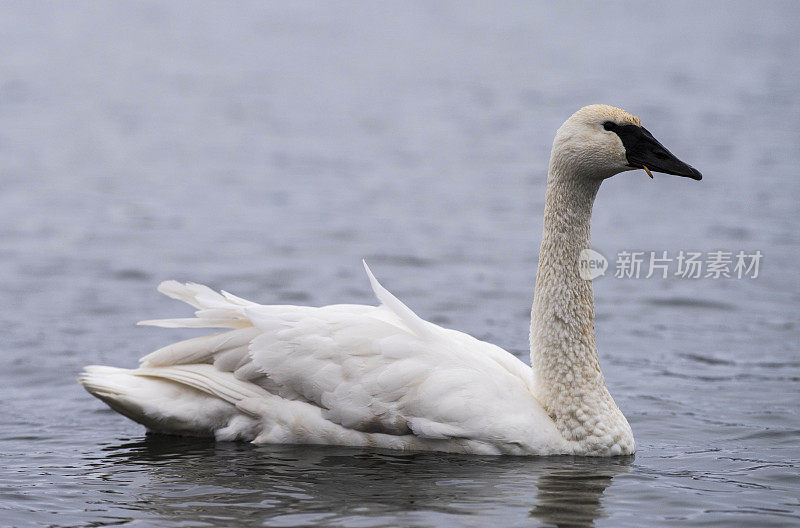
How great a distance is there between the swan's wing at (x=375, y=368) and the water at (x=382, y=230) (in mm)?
287

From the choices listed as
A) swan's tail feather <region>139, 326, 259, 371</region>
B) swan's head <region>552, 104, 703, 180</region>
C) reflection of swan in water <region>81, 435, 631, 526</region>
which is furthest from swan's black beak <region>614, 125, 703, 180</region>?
swan's tail feather <region>139, 326, 259, 371</region>

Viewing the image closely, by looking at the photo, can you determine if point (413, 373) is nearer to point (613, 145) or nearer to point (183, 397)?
point (183, 397)

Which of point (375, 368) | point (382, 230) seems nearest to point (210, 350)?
point (375, 368)

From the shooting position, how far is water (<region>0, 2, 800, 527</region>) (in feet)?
24.0

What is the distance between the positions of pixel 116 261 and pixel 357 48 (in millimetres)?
20913

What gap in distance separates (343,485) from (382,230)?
9128 mm

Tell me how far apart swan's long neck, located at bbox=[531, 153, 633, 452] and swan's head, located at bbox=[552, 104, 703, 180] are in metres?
0.16

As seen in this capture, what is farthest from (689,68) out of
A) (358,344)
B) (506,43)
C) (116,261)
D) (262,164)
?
(358,344)

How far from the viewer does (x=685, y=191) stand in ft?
61.8

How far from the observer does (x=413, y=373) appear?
759 centimetres

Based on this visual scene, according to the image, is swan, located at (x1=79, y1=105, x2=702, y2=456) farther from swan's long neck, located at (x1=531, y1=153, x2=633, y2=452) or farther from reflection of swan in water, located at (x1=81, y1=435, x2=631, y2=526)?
reflection of swan in water, located at (x1=81, y1=435, x2=631, y2=526)

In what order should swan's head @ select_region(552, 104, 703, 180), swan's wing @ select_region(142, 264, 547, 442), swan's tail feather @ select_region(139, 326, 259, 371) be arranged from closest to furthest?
swan's wing @ select_region(142, 264, 547, 442) → swan's head @ select_region(552, 104, 703, 180) → swan's tail feather @ select_region(139, 326, 259, 371)

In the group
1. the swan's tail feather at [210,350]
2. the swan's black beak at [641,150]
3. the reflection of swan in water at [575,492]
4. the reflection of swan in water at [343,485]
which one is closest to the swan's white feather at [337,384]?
the swan's tail feather at [210,350]

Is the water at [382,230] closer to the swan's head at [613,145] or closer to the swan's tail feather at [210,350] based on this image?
the swan's tail feather at [210,350]
